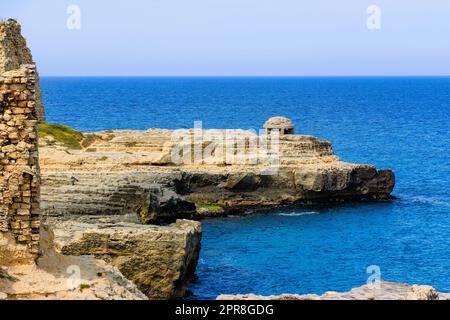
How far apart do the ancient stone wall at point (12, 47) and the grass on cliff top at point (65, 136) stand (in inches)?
333

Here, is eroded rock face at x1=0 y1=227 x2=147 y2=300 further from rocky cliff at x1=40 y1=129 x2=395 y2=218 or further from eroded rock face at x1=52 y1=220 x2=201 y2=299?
rocky cliff at x1=40 y1=129 x2=395 y2=218

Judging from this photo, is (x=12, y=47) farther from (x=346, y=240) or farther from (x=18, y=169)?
(x=18, y=169)

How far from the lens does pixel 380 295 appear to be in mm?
21875

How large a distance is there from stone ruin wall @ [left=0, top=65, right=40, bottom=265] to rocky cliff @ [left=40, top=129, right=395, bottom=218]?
33060 millimetres

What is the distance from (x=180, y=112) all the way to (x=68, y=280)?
146536mm

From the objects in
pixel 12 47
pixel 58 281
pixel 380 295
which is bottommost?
pixel 380 295

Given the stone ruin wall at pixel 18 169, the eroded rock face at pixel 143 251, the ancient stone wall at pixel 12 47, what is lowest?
the eroded rock face at pixel 143 251

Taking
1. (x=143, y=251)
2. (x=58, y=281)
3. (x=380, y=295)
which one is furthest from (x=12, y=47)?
(x=380, y=295)

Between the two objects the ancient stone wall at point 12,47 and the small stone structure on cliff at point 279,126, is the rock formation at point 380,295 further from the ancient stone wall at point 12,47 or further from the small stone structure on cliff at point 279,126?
the small stone structure on cliff at point 279,126

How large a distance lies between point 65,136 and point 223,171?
12979 mm

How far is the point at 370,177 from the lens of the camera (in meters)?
64.4

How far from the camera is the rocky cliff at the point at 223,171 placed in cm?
5859

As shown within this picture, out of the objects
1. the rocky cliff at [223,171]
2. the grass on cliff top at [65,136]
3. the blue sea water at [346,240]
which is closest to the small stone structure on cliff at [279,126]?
the rocky cliff at [223,171]
